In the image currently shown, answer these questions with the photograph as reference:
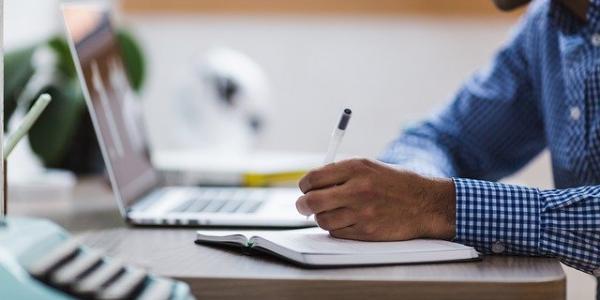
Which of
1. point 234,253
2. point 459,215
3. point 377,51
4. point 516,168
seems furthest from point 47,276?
point 377,51

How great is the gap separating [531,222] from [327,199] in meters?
0.23

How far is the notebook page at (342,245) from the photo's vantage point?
0.94 m

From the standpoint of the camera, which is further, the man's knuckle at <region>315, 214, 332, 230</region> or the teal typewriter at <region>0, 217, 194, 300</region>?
the man's knuckle at <region>315, 214, 332, 230</region>

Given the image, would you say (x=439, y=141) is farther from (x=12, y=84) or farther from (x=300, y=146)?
(x=300, y=146)

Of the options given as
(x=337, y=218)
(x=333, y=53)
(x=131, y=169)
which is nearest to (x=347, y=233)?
(x=337, y=218)

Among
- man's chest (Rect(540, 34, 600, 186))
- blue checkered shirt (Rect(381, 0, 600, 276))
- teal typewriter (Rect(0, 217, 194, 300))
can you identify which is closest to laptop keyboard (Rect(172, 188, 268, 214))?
blue checkered shirt (Rect(381, 0, 600, 276))

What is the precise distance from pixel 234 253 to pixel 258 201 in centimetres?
44

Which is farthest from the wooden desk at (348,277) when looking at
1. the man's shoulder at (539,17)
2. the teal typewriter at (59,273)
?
the man's shoulder at (539,17)

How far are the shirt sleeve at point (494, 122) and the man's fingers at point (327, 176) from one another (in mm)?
598

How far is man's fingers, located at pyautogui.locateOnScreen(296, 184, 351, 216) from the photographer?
102cm

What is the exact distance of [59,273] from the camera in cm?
69

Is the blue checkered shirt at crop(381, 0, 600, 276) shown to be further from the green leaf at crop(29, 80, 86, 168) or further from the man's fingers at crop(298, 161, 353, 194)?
the green leaf at crop(29, 80, 86, 168)

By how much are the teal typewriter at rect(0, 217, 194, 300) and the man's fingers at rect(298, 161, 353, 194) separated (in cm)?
31

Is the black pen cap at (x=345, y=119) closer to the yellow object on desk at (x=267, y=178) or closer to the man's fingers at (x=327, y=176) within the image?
the man's fingers at (x=327, y=176)
